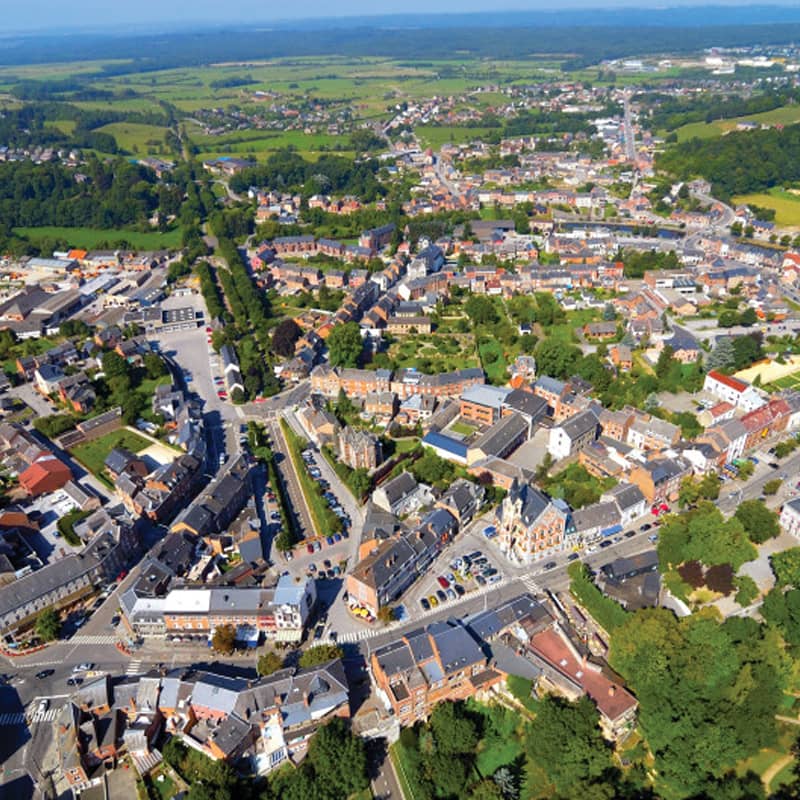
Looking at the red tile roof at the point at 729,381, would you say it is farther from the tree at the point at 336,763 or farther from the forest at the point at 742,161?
the forest at the point at 742,161

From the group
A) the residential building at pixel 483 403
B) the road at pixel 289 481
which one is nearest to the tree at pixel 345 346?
the road at pixel 289 481

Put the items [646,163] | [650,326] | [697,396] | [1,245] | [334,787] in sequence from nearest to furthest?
[334,787] → [697,396] → [650,326] → [1,245] → [646,163]

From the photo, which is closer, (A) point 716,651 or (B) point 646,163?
(A) point 716,651

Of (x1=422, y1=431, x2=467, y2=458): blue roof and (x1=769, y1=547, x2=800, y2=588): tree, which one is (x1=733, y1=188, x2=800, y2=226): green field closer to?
(x1=422, y1=431, x2=467, y2=458): blue roof

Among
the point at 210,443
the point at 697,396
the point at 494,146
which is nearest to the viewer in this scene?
the point at 210,443

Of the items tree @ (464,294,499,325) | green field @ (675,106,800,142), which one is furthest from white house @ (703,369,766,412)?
green field @ (675,106,800,142)

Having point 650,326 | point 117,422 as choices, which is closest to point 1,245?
point 117,422

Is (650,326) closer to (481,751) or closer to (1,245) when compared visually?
(481,751)
